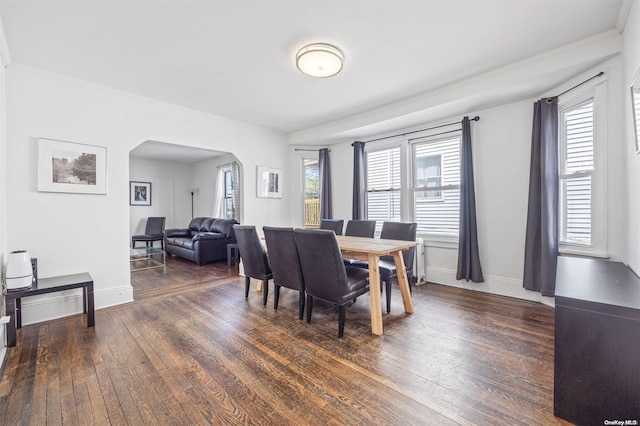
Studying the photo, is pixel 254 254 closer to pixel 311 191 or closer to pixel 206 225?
pixel 311 191

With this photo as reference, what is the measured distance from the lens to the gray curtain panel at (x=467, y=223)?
11.7 ft

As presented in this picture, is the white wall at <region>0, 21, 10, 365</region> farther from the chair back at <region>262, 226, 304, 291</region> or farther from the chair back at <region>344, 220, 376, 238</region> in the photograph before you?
the chair back at <region>344, 220, 376, 238</region>

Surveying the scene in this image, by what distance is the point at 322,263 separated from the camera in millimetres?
2402

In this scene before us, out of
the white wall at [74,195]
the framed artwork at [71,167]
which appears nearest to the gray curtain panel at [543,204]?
the white wall at [74,195]

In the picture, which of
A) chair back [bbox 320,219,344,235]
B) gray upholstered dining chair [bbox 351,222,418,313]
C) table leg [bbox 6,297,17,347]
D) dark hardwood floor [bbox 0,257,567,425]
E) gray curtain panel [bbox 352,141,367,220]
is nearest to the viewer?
dark hardwood floor [bbox 0,257,567,425]

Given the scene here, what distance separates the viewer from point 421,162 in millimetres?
4238

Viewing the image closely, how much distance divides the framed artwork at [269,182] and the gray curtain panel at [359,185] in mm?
1423

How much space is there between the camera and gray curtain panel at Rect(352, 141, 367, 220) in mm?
4773

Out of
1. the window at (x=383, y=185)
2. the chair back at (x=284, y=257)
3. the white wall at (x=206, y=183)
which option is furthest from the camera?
the white wall at (x=206, y=183)

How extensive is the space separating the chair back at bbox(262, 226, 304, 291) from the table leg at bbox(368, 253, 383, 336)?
680 mm

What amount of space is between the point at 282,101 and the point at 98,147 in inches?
87.5

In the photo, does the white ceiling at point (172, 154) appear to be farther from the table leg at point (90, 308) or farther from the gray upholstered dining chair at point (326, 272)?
the gray upholstered dining chair at point (326, 272)

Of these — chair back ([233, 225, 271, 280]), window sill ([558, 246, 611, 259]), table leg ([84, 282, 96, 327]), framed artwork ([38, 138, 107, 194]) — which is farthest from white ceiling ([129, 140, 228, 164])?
window sill ([558, 246, 611, 259])

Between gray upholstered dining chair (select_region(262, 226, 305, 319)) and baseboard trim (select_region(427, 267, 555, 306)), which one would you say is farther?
baseboard trim (select_region(427, 267, 555, 306))
